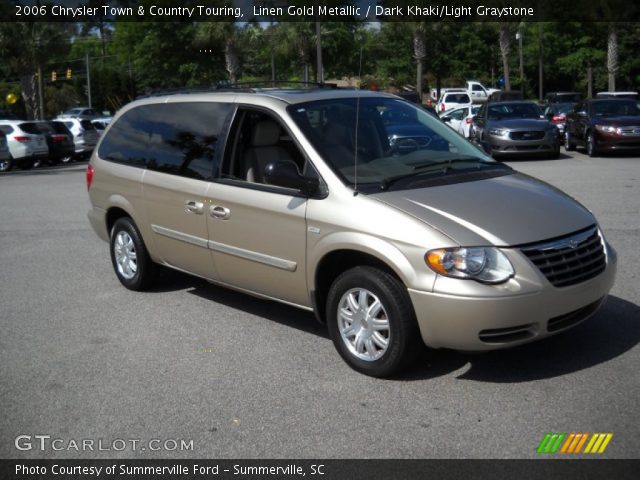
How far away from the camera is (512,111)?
68.6 feet

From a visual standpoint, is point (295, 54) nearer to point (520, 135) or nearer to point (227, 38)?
point (227, 38)

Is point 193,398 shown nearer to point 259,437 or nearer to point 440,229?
point 259,437

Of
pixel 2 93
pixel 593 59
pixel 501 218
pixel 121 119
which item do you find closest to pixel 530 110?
pixel 121 119

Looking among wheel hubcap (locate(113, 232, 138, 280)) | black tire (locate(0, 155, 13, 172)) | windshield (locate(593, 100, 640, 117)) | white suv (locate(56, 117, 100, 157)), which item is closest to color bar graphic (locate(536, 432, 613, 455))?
wheel hubcap (locate(113, 232, 138, 280))

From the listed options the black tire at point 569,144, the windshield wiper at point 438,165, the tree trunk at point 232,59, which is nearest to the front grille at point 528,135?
the black tire at point 569,144

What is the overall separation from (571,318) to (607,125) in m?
16.5

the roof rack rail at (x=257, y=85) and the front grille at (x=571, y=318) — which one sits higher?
the roof rack rail at (x=257, y=85)

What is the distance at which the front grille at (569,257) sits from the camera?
453 cm

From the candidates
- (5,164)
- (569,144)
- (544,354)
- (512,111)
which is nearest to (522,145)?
(512,111)

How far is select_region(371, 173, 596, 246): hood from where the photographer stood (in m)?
4.54

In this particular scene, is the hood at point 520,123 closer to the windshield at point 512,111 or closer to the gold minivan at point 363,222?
the windshield at point 512,111

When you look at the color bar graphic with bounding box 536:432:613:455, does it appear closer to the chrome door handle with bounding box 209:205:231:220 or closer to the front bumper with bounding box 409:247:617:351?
the front bumper with bounding box 409:247:617:351

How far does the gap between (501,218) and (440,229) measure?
42 cm

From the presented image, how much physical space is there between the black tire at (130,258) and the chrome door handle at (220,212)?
137 cm
